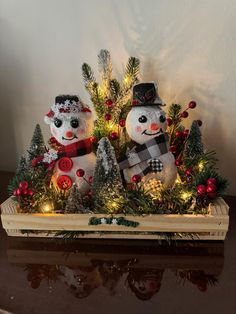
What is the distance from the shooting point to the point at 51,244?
2.07 ft

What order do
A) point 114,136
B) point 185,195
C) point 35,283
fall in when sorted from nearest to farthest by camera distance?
point 35,283 < point 185,195 < point 114,136

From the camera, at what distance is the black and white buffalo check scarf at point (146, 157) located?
67 centimetres

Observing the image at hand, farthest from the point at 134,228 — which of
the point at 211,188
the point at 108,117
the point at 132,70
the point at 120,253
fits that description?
the point at 132,70

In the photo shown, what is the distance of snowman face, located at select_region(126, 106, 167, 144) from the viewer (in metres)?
0.66

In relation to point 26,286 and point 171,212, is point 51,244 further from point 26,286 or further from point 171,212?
point 171,212

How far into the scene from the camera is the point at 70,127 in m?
0.67

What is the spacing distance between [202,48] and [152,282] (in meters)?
0.55

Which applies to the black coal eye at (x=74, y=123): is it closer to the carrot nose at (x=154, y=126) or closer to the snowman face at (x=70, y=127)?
the snowman face at (x=70, y=127)

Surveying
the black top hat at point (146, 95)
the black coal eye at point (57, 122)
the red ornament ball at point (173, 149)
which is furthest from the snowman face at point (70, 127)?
the red ornament ball at point (173, 149)

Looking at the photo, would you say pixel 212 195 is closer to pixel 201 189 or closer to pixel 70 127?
pixel 201 189

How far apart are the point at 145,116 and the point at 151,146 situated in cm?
6

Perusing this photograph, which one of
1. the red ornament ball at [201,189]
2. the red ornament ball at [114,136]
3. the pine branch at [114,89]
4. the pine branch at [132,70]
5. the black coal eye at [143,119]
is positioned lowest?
the red ornament ball at [201,189]

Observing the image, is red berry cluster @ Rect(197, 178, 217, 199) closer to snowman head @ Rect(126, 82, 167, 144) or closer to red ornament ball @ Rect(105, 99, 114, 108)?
snowman head @ Rect(126, 82, 167, 144)

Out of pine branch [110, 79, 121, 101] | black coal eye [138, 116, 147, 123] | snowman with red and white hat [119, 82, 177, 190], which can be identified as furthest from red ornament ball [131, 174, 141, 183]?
pine branch [110, 79, 121, 101]
